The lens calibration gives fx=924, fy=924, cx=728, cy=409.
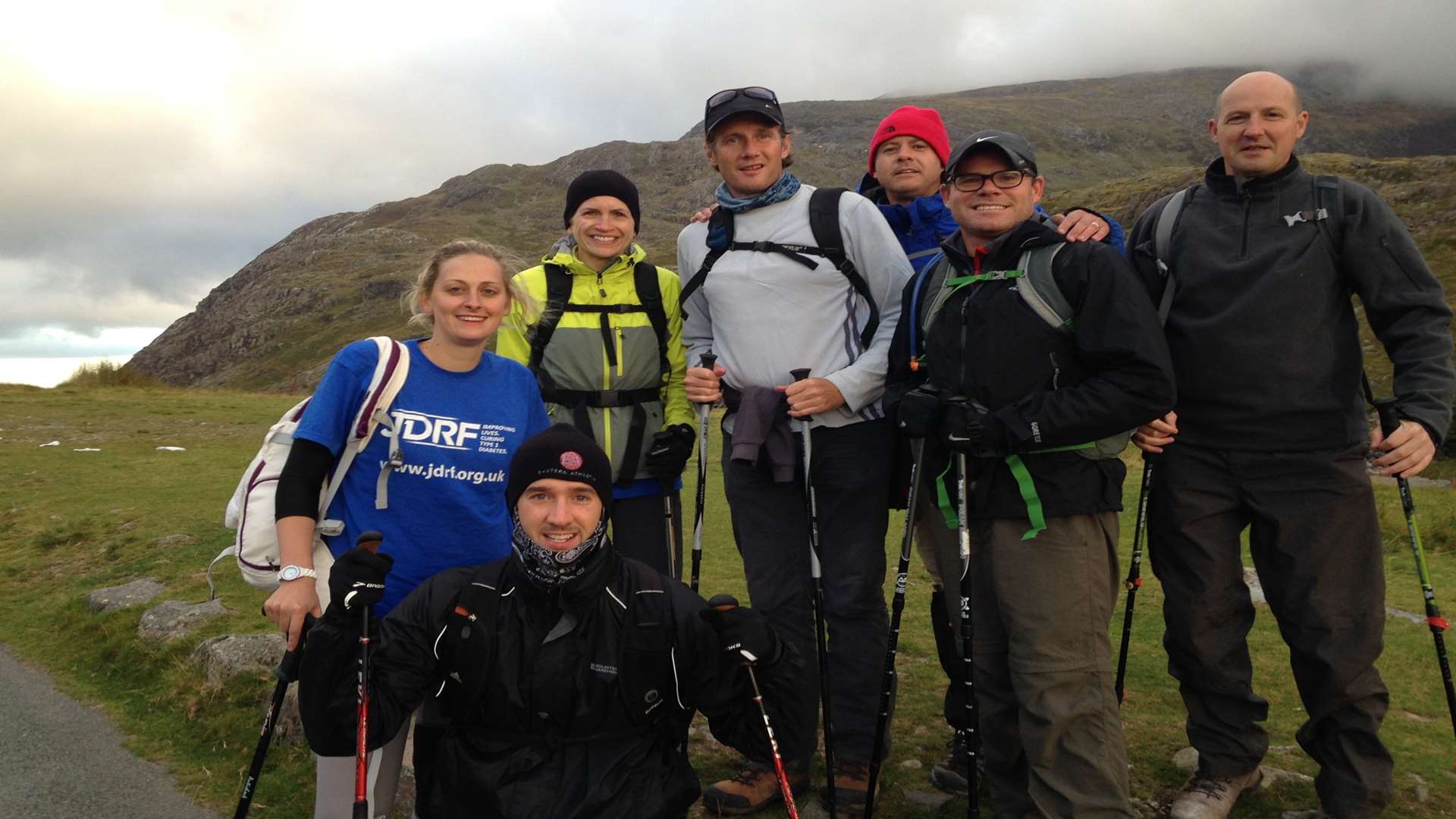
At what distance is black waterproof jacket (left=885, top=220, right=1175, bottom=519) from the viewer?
4.04 meters

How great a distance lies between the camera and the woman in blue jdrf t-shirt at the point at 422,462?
13.7ft

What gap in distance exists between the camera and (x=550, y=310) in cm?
560

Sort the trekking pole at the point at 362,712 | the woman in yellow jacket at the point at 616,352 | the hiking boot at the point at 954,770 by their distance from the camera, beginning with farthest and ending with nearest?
the woman in yellow jacket at the point at 616,352
the hiking boot at the point at 954,770
the trekking pole at the point at 362,712

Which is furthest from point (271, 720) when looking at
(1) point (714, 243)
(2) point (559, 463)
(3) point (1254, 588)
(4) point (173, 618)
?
(3) point (1254, 588)

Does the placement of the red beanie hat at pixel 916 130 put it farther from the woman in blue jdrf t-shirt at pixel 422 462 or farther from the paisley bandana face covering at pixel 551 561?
the paisley bandana face covering at pixel 551 561

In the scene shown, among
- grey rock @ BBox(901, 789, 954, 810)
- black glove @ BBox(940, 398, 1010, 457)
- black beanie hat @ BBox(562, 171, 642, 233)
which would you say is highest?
black beanie hat @ BBox(562, 171, 642, 233)

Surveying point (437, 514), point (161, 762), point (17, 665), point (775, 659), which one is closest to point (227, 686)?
point (161, 762)

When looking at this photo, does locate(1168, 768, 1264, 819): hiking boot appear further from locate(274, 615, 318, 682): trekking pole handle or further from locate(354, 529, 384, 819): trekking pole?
locate(274, 615, 318, 682): trekking pole handle

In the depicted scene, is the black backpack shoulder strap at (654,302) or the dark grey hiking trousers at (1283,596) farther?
the black backpack shoulder strap at (654,302)

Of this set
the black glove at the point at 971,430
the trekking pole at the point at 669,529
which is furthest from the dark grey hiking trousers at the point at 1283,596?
the trekking pole at the point at 669,529

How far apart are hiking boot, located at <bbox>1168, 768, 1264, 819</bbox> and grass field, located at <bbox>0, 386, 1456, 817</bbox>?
170 millimetres

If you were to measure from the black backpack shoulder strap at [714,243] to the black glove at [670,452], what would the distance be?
2.75ft

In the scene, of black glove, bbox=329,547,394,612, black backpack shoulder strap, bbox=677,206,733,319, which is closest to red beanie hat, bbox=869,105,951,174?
black backpack shoulder strap, bbox=677,206,733,319

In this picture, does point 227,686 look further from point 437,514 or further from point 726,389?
point 726,389
